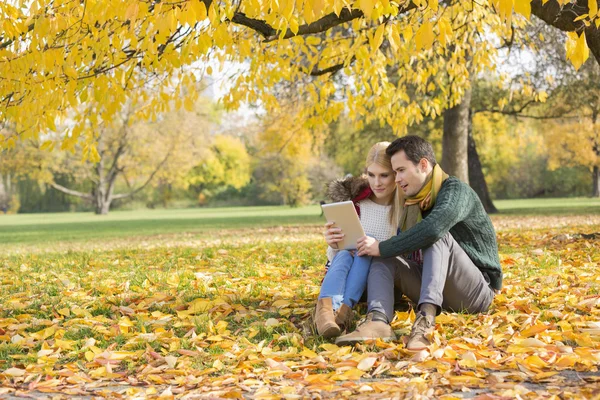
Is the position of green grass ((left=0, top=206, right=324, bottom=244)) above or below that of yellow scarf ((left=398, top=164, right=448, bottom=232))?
below

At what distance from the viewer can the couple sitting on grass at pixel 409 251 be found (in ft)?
12.0

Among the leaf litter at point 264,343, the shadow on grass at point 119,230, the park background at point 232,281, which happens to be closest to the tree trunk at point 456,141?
the park background at point 232,281

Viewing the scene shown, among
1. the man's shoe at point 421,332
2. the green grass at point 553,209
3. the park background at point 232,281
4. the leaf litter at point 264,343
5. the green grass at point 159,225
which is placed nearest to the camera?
the leaf litter at point 264,343

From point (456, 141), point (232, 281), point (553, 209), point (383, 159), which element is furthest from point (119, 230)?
point (383, 159)

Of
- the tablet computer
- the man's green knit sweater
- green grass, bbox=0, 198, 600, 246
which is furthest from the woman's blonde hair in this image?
green grass, bbox=0, 198, 600, 246

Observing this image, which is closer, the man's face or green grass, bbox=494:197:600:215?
the man's face

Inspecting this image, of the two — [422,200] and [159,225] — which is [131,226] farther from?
[422,200]

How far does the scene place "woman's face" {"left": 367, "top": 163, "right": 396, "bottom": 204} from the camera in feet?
13.4

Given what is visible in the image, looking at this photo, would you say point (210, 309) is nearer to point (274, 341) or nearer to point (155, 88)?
point (274, 341)

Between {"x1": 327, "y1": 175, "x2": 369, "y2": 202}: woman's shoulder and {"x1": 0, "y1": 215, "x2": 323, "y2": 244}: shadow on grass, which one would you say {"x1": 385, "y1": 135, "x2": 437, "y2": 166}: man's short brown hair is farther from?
{"x1": 0, "y1": 215, "x2": 323, "y2": 244}: shadow on grass

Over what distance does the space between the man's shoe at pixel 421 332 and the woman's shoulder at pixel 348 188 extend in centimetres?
99

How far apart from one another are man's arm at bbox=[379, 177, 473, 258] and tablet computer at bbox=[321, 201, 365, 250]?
0.22 m

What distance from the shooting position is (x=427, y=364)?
3.16 metres

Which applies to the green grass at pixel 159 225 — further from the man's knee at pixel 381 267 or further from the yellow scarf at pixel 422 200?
the man's knee at pixel 381 267
